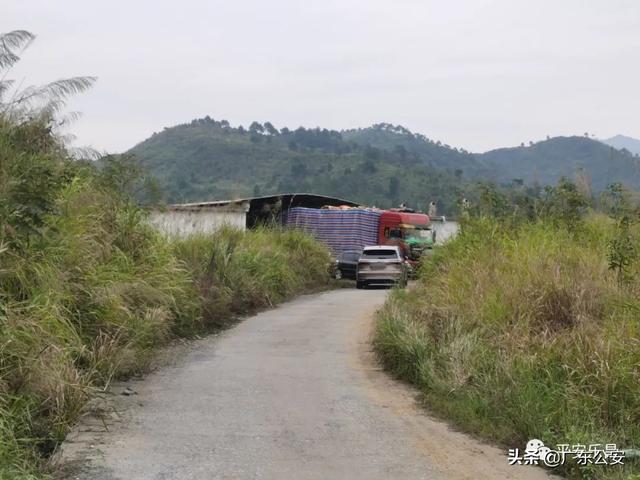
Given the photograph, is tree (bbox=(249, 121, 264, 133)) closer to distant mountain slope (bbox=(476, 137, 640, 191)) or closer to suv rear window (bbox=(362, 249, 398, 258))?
distant mountain slope (bbox=(476, 137, 640, 191))

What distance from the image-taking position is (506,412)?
24.8 ft

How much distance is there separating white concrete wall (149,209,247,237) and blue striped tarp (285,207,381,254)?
678 centimetres

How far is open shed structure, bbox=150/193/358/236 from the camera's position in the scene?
19.1 meters

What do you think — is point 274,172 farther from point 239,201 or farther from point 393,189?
point 239,201

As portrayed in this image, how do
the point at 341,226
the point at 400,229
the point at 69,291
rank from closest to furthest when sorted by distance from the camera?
1. the point at 69,291
2. the point at 400,229
3. the point at 341,226

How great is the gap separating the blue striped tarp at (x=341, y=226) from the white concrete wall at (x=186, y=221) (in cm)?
678

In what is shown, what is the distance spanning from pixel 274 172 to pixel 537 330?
7673cm

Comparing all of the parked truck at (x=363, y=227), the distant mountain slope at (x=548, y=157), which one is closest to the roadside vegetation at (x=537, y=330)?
the parked truck at (x=363, y=227)

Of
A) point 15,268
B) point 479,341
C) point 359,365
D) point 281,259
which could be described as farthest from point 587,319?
point 281,259

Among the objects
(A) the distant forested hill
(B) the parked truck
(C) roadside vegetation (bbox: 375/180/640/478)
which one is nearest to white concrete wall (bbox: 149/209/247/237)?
(C) roadside vegetation (bbox: 375/180/640/478)

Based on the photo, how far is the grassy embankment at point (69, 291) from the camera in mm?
6887

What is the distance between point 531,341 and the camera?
8789 millimetres

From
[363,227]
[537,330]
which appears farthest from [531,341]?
[363,227]
